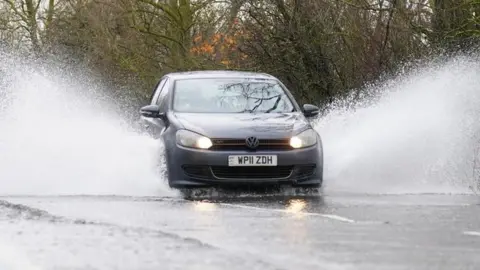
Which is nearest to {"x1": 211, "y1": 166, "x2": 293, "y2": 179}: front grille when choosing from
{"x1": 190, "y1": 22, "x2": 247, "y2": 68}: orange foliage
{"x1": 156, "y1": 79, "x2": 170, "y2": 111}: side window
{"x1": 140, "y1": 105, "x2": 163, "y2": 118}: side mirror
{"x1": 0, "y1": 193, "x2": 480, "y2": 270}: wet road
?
{"x1": 0, "y1": 193, "x2": 480, "y2": 270}: wet road

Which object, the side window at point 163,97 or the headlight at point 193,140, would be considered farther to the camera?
the side window at point 163,97

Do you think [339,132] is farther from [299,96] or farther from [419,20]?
[299,96]

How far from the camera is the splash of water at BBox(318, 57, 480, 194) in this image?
587 inches

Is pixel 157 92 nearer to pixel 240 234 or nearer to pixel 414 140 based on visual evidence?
pixel 414 140

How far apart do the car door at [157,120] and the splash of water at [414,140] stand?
2.10 m

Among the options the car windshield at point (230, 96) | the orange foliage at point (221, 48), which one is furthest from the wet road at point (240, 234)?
the orange foliage at point (221, 48)

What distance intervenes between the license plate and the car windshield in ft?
4.07

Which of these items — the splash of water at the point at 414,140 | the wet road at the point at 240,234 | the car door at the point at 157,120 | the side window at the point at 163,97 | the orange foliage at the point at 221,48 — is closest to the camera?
the wet road at the point at 240,234

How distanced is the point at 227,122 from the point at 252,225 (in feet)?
13.9

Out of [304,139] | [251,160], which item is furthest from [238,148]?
[304,139]

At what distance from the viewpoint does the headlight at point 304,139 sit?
510 inches

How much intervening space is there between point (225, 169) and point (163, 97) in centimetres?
223

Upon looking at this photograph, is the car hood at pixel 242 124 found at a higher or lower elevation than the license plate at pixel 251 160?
higher

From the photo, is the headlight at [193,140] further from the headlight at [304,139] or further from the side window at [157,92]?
the side window at [157,92]
